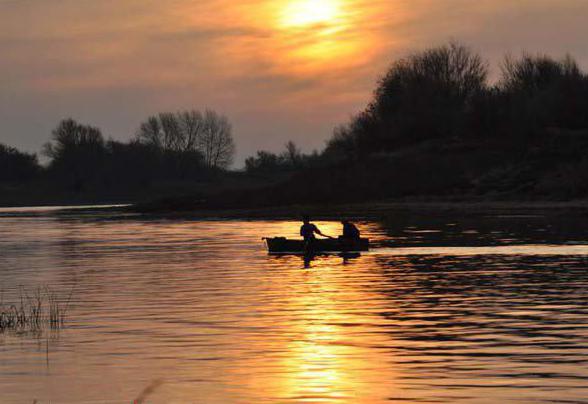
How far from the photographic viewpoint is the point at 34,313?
29312mm

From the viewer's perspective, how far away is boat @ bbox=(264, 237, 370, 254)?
5138 cm

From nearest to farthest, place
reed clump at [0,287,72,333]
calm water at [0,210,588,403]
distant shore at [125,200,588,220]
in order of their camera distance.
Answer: calm water at [0,210,588,403], reed clump at [0,287,72,333], distant shore at [125,200,588,220]

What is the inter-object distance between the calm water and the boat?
0.56m

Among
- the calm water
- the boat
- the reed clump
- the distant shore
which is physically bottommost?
the calm water

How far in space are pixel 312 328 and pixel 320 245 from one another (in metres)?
25.7

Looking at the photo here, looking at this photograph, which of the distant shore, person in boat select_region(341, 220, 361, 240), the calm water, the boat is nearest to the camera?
the calm water

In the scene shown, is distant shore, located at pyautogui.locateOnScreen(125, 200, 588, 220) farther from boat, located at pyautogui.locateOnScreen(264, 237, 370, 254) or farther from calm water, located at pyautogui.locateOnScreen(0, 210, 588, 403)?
calm water, located at pyautogui.locateOnScreen(0, 210, 588, 403)

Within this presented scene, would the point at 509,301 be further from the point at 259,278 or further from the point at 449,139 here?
the point at 449,139

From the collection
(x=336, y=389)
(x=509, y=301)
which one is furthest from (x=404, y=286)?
(x=336, y=389)

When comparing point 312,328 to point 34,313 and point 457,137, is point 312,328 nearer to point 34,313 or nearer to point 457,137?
point 34,313

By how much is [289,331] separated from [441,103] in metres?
115

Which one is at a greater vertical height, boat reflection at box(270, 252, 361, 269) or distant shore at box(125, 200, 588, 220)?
distant shore at box(125, 200, 588, 220)

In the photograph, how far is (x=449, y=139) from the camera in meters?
136

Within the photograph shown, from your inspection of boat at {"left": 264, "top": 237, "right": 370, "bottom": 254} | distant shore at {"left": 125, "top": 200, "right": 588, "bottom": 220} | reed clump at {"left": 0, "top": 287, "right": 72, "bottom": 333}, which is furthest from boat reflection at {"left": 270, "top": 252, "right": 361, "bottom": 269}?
distant shore at {"left": 125, "top": 200, "right": 588, "bottom": 220}
